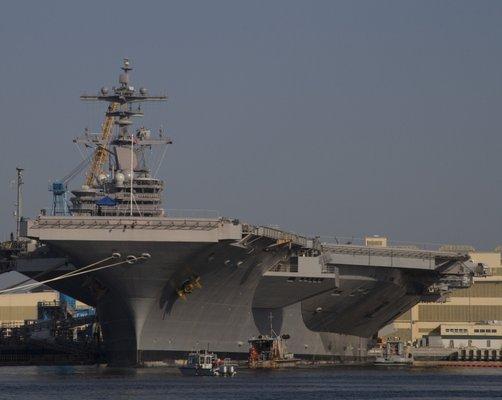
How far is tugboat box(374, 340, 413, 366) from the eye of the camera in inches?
3063

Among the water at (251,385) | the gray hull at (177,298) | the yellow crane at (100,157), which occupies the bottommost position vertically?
the water at (251,385)

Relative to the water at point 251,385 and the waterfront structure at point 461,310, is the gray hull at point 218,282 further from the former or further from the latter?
the waterfront structure at point 461,310

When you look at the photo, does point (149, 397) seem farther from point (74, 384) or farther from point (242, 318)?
point (242, 318)

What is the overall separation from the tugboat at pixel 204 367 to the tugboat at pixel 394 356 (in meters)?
19.2

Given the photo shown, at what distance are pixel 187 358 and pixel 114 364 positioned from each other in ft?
10.4

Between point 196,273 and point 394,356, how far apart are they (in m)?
25.6

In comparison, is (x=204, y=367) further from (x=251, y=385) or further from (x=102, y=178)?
(x=102, y=178)

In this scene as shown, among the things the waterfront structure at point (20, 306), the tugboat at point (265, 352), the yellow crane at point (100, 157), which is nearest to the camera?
the tugboat at point (265, 352)

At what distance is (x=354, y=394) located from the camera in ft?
159

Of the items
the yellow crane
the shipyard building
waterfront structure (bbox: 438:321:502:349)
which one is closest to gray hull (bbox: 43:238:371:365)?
the yellow crane

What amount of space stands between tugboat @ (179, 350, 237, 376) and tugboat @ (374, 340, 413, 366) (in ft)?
63.0

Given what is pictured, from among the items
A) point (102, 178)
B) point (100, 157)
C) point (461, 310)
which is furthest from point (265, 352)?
point (461, 310)

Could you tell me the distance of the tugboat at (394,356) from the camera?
77812 mm

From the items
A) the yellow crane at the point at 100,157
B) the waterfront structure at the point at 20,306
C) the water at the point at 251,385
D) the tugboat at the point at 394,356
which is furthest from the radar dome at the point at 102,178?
the waterfront structure at the point at 20,306
